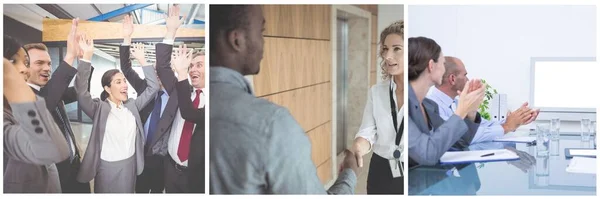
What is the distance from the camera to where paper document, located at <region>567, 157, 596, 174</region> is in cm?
365

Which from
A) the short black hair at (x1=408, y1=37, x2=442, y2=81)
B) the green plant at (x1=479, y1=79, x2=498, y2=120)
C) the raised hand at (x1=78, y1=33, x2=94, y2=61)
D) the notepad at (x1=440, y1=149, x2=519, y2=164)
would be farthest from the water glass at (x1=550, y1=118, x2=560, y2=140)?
the raised hand at (x1=78, y1=33, x2=94, y2=61)

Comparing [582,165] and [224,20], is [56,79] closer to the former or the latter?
[224,20]

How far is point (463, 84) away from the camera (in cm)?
367

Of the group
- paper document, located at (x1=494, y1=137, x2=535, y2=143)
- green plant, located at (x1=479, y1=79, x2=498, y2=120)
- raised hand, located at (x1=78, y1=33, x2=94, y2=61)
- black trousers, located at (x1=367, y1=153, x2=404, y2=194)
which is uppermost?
raised hand, located at (x1=78, y1=33, x2=94, y2=61)

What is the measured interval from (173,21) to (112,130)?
2.53ft

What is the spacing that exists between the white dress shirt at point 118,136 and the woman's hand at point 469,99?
1.99 meters

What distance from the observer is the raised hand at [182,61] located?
12.1 feet

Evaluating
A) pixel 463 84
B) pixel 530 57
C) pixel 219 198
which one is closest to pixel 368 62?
pixel 463 84

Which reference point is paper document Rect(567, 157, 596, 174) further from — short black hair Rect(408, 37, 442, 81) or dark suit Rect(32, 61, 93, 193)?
dark suit Rect(32, 61, 93, 193)

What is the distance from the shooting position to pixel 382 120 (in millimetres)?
3721

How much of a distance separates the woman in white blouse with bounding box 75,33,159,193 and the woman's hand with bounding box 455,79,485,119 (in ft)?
6.06

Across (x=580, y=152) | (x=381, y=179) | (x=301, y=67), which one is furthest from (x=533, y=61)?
(x=301, y=67)

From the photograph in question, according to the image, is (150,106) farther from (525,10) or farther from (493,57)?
(525,10)

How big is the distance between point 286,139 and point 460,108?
1068mm
